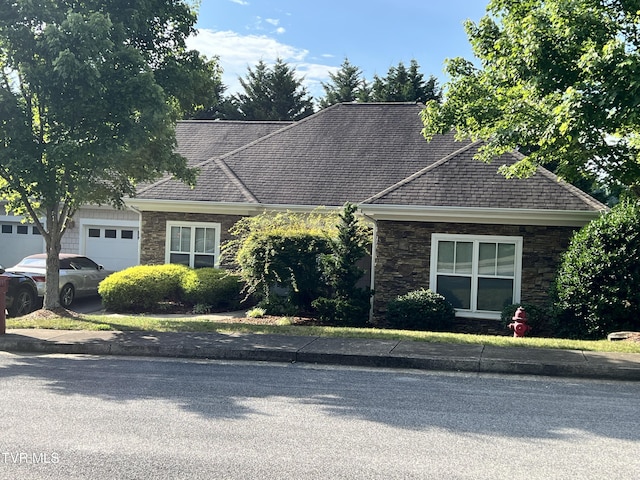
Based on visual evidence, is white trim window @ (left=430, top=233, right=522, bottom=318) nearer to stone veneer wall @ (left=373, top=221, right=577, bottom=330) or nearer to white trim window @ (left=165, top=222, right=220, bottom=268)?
stone veneer wall @ (left=373, top=221, right=577, bottom=330)

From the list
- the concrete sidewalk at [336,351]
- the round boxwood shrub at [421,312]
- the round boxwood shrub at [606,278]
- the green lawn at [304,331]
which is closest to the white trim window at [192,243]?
the green lawn at [304,331]

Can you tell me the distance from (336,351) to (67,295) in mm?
10578

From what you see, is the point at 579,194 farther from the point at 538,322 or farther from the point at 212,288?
the point at 212,288

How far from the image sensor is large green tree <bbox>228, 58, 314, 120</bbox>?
1748 inches

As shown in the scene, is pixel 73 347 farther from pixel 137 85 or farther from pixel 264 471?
pixel 264 471

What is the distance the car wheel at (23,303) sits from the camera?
49.8 ft

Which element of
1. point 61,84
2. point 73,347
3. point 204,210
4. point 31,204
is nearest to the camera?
point 73,347

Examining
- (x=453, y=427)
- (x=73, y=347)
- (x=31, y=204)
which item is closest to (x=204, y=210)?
(x=31, y=204)

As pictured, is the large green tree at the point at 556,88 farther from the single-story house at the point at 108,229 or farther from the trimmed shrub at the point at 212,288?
the single-story house at the point at 108,229

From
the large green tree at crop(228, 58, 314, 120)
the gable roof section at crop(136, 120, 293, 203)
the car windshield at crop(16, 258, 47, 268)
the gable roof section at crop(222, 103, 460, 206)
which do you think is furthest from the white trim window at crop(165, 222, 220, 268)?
the large green tree at crop(228, 58, 314, 120)

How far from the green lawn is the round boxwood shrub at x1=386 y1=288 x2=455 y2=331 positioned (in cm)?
193

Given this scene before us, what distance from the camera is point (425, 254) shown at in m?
14.7

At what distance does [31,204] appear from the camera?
1338 cm

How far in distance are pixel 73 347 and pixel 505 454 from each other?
7413 mm
